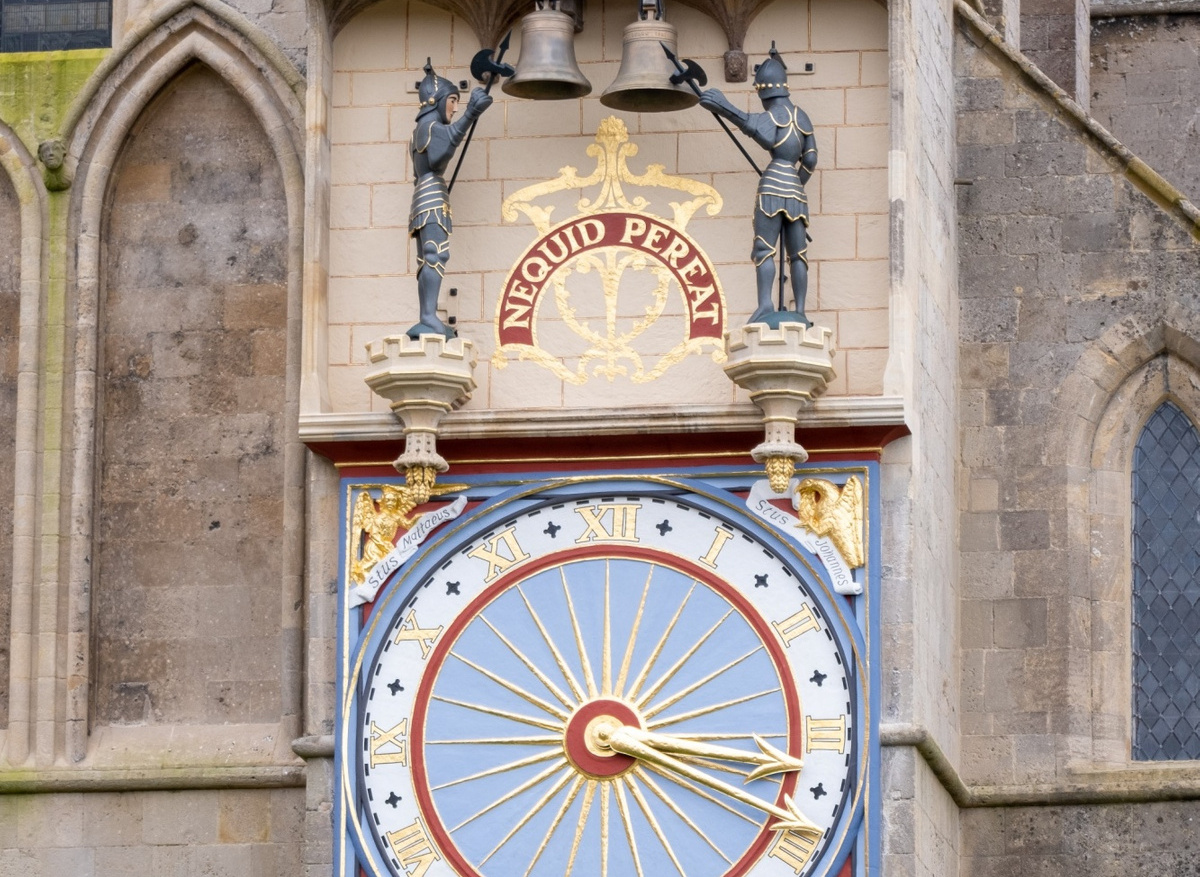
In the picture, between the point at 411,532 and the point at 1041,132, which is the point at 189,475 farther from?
the point at 1041,132

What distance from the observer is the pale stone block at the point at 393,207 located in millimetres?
21062

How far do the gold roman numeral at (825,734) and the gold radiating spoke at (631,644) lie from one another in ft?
2.77

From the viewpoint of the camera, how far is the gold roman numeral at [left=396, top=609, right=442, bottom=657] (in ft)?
67.5

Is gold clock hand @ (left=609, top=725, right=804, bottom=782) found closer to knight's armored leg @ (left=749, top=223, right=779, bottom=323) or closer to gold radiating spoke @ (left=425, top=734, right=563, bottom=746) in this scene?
gold radiating spoke @ (left=425, top=734, right=563, bottom=746)

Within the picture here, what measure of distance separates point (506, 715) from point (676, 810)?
880 millimetres

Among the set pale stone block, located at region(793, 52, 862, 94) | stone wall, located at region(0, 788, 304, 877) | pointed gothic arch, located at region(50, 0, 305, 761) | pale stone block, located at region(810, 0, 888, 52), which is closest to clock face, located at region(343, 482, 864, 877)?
stone wall, located at region(0, 788, 304, 877)

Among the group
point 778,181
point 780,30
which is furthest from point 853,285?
point 780,30

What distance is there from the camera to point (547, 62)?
68.1 ft

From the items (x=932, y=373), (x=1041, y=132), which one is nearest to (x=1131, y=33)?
(x=1041, y=132)

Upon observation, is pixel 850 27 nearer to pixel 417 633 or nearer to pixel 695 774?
pixel 417 633

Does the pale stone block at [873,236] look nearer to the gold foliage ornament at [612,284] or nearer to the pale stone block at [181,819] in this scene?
the gold foliage ornament at [612,284]

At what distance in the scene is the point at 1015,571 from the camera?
2186 centimetres

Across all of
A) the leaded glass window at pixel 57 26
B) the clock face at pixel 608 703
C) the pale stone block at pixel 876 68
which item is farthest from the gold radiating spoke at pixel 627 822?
the leaded glass window at pixel 57 26

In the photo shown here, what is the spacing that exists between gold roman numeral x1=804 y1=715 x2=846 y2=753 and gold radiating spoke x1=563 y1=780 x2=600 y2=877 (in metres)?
0.96
